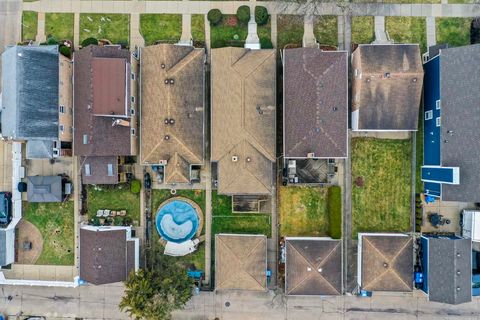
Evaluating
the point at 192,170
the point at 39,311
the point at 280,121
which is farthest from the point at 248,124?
the point at 39,311

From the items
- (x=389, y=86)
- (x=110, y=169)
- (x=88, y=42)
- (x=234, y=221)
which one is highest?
(x=88, y=42)

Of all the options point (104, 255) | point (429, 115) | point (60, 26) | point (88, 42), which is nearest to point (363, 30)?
point (429, 115)

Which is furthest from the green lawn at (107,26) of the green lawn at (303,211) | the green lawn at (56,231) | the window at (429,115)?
the window at (429,115)

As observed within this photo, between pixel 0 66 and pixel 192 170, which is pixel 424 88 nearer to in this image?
pixel 192 170

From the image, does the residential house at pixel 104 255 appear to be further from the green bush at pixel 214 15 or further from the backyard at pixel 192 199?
the green bush at pixel 214 15

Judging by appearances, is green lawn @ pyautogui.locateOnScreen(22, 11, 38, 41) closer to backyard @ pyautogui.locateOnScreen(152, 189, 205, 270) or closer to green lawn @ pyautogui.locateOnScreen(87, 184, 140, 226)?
green lawn @ pyautogui.locateOnScreen(87, 184, 140, 226)

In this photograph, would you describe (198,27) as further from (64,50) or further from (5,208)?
(5,208)

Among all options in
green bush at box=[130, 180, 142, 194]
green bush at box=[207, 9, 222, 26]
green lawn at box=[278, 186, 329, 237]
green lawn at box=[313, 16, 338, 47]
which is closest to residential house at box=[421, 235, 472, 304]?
green lawn at box=[278, 186, 329, 237]
